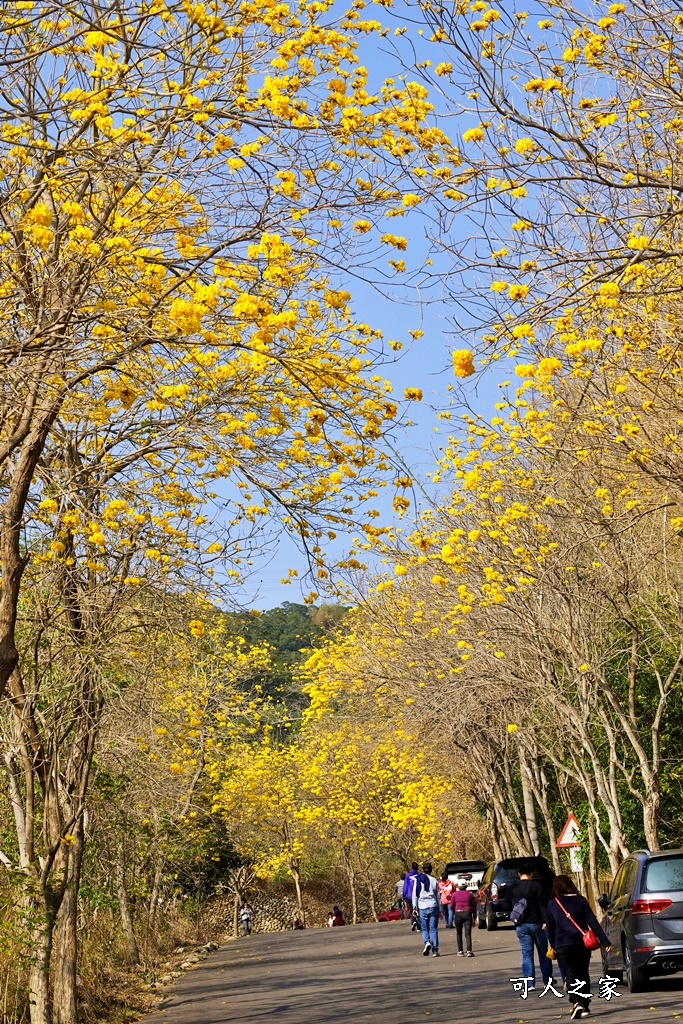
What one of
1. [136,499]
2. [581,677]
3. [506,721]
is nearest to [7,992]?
[136,499]

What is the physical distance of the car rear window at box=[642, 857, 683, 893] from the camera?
13.9 meters

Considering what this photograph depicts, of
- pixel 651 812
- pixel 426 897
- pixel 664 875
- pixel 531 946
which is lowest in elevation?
pixel 531 946

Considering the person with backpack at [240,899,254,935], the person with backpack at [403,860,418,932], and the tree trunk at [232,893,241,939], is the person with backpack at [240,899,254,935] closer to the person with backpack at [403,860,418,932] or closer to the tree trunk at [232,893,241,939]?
the tree trunk at [232,893,241,939]

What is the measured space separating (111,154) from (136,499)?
13.9ft

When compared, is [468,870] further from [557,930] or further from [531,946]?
[557,930]

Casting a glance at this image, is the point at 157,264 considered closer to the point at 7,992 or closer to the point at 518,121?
the point at 518,121

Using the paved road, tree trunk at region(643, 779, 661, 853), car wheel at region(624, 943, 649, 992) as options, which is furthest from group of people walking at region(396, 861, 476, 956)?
car wheel at region(624, 943, 649, 992)

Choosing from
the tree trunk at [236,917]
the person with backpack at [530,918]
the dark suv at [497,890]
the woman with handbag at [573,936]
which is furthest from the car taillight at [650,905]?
the tree trunk at [236,917]

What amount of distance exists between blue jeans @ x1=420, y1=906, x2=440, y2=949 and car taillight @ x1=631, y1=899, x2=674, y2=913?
1014 centimetres

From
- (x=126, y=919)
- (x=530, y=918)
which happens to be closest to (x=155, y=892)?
(x=126, y=919)

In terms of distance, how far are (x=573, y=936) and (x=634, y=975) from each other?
7.85ft

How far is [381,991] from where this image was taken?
1825cm

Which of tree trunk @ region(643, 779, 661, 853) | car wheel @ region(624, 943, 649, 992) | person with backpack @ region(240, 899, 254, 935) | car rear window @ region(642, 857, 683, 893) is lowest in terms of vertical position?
person with backpack @ region(240, 899, 254, 935)

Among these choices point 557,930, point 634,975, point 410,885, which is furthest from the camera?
point 410,885
